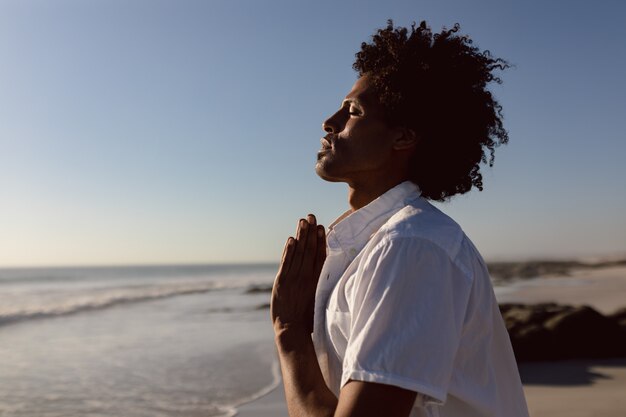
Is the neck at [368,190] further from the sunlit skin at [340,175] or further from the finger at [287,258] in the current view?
the finger at [287,258]

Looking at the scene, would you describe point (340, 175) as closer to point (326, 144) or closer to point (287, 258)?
point (326, 144)

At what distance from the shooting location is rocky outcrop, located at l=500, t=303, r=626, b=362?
7227 millimetres

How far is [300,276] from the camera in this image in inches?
79.6

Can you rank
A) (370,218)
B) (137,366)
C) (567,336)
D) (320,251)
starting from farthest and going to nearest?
(137,366) → (567,336) → (320,251) → (370,218)

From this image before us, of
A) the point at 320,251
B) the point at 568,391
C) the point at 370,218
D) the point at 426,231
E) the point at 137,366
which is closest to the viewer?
the point at 426,231

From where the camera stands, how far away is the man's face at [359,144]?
2061mm

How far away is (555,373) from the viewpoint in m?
6.59

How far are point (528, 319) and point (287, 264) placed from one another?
6250mm

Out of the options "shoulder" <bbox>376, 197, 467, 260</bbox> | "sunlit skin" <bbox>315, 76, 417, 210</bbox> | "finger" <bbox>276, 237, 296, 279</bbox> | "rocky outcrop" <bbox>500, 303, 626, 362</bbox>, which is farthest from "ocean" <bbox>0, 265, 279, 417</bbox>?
"shoulder" <bbox>376, 197, 467, 260</bbox>

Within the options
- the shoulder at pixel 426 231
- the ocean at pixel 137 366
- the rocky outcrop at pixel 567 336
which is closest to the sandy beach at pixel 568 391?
the rocky outcrop at pixel 567 336

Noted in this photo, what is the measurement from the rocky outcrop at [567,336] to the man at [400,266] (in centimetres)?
534

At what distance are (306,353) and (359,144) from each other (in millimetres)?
660

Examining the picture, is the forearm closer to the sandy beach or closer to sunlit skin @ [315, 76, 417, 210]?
sunlit skin @ [315, 76, 417, 210]

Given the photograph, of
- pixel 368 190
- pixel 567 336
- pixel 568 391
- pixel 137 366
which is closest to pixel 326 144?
pixel 368 190
